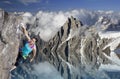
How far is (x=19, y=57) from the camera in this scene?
91.7 ft

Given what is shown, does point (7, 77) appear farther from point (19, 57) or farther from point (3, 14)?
point (3, 14)

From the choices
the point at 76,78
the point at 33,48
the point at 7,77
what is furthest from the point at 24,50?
the point at 76,78

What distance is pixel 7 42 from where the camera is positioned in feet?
88.5

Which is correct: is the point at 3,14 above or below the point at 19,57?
above

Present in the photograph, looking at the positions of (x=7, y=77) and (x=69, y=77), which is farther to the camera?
(x=69, y=77)

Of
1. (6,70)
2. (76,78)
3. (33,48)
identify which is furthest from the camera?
(76,78)

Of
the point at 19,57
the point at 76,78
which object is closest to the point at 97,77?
the point at 76,78

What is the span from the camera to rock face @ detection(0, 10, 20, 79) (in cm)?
2648

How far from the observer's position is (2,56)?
26.6 metres

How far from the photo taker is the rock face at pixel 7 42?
86.9 feet

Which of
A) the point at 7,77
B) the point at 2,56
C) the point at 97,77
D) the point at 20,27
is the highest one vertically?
the point at 20,27

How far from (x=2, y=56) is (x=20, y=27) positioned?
2.53m

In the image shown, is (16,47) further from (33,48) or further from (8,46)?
(33,48)

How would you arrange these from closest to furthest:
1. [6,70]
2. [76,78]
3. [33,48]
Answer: [33,48]
[6,70]
[76,78]
